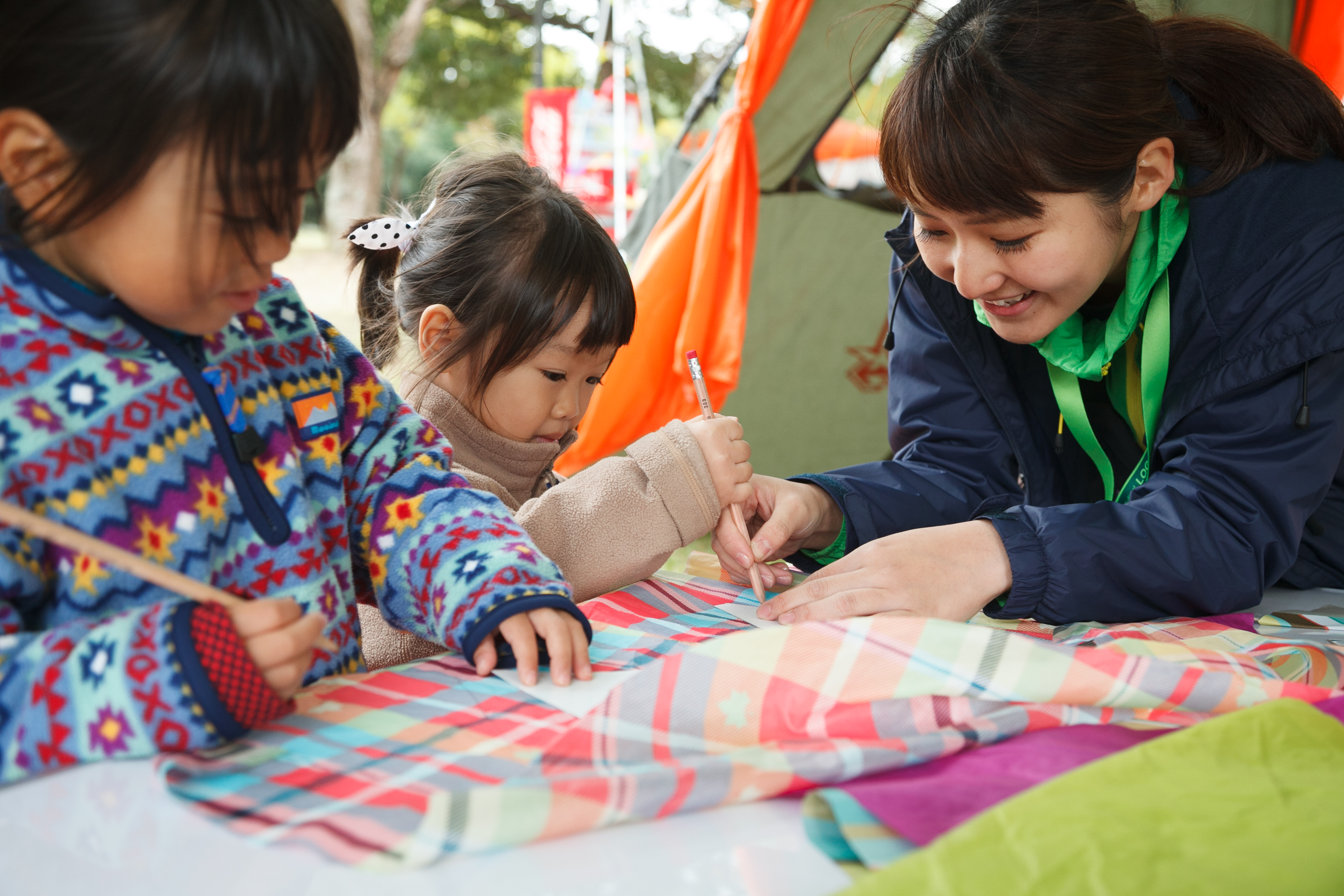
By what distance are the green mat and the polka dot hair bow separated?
41.2 inches

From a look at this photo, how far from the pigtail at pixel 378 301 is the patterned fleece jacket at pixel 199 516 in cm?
52

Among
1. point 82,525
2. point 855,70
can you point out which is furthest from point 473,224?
point 855,70

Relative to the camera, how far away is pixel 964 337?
1221 mm

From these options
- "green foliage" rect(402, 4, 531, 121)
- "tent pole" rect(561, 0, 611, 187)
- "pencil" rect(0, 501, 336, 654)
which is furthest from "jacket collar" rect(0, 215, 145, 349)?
"green foliage" rect(402, 4, 531, 121)

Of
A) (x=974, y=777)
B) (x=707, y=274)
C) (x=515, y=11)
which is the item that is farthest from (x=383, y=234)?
(x=515, y=11)

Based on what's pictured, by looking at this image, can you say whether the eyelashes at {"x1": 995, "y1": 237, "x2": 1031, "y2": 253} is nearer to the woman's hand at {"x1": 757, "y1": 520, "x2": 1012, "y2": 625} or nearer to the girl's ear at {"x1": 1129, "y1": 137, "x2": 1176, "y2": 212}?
the girl's ear at {"x1": 1129, "y1": 137, "x2": 1176, "y2": 212}

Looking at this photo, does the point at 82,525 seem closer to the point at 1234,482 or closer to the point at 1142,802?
the point at 1142,802

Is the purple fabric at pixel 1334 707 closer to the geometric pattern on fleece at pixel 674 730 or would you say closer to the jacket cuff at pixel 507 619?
the geometric pattern on fleece at pixel 674 730

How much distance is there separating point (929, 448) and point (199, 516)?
88 cm

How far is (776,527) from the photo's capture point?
3.40ft

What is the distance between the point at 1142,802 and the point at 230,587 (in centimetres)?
57

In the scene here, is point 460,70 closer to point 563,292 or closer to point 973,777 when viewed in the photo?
point 563,292

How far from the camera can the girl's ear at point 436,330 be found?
47.5 inches

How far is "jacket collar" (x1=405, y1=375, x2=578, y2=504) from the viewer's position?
45.1 inches
